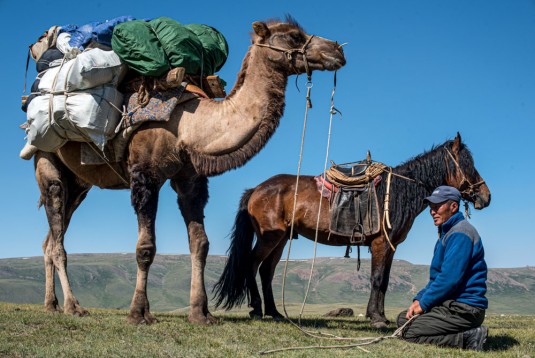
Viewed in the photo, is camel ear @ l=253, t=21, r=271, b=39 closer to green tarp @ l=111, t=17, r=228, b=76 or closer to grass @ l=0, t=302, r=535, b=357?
green tarp @ l=111, t=17, r=228, b=76

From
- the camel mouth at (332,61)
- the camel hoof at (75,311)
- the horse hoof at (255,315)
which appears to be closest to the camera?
the camel mouth at (332,61)

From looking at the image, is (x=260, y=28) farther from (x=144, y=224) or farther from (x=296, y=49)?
(x=144, y=224)

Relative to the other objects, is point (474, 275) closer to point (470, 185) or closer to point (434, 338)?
point (434, 338)

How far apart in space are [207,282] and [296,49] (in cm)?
8511

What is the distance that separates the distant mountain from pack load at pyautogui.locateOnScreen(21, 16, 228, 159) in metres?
55.6

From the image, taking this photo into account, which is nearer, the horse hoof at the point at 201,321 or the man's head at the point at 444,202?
the man's head at the point at 444,202

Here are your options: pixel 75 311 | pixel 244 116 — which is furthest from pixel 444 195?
pixel 75 311

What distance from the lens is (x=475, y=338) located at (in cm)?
655

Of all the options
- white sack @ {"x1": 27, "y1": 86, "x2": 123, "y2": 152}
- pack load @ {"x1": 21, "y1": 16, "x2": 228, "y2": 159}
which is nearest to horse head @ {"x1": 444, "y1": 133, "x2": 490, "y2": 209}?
pack load @ {"x1": 21, "y1": 16, "x2": 228, "y2": 159}

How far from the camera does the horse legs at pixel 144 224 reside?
7.70 meters

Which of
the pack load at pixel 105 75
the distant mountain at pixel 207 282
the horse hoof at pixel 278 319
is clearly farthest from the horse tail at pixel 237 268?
the distant mountain at pixel 207 282

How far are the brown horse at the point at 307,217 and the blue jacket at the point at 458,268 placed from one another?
3663mm

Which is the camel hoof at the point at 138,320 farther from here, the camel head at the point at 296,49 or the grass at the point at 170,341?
the camel head at the point at 296,49

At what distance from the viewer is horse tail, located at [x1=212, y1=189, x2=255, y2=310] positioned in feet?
35.0
